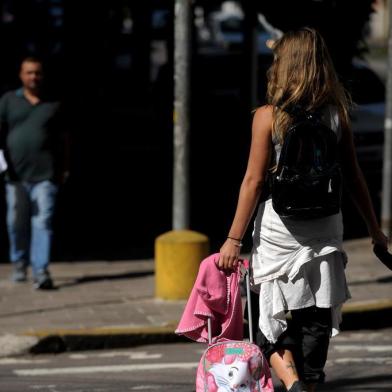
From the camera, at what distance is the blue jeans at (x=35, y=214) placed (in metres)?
9.30

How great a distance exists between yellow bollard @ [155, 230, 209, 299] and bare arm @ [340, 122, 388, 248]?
371 cm

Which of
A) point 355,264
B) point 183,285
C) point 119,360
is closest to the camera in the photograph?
point 119,360

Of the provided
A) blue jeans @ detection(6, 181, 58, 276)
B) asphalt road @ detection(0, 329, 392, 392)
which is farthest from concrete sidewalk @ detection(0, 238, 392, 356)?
blue jeans @ detection(6, 181, 58, 276)

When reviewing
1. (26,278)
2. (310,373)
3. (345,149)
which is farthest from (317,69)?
(26,278)

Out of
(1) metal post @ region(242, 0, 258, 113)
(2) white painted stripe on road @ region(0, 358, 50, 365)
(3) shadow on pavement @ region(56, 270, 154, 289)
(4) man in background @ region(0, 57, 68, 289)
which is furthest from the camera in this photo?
(1) metal post @ region(242, 0, 258, 113)

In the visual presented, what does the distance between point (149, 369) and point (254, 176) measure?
248 centimetres

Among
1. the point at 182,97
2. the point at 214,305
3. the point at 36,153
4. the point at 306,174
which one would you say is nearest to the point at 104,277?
the point at 36,153

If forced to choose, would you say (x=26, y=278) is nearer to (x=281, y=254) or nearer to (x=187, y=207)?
(x=187, y=207)

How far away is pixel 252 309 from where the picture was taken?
5078 millimetres

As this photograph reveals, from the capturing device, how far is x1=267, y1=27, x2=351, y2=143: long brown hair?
15.6 ft

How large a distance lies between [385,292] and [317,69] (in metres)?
4.57

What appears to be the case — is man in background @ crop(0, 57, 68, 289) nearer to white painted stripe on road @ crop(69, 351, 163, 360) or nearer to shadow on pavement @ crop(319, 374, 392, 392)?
white painted stripe on road @ crop(69, 351, 163, 360)

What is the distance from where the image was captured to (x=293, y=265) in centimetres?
485

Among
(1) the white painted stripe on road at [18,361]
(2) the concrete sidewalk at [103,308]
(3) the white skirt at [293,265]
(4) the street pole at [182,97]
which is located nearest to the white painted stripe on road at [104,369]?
(1) the white painted stripe on road at [18,361]
